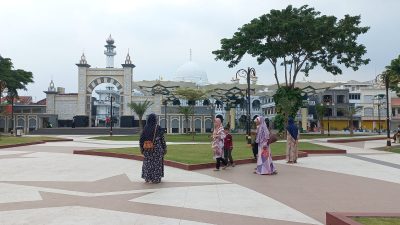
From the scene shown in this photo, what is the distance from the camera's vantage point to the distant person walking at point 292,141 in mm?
13312

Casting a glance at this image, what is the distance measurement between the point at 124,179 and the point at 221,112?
58.3 m

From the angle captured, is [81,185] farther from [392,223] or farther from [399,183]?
[399,183]

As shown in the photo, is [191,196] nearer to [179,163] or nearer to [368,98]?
[179,163]

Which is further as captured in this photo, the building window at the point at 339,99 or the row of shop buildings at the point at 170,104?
the building window at the point at 339,99

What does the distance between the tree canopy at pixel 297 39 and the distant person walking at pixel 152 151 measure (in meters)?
23.7

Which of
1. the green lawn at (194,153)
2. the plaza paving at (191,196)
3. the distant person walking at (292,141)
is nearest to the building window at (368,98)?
the green lawn at (194,153)

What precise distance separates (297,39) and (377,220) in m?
28.5

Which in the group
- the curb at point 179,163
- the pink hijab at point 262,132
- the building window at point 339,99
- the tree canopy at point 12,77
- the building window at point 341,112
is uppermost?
the tree canopy at point 12,77

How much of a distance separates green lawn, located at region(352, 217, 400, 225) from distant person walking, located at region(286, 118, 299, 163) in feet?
27.6

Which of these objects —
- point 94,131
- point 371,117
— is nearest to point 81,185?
point 94,131

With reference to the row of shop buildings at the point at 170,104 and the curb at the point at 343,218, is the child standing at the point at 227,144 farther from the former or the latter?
the row of shop buildings at the point at 170,104

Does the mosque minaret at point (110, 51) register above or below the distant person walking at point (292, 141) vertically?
above

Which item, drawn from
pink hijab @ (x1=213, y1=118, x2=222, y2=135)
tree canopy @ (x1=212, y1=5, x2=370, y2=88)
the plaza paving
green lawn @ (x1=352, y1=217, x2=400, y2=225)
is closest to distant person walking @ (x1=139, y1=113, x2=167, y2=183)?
the plaza paving

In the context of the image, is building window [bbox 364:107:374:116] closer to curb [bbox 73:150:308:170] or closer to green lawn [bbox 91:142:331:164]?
green lawn [bbox 91:142:331:164]
